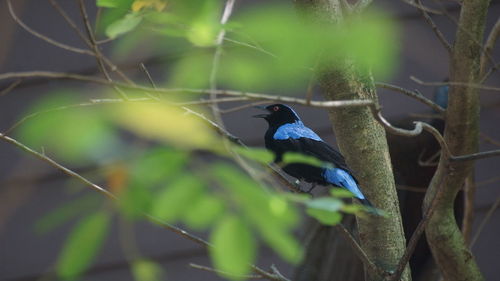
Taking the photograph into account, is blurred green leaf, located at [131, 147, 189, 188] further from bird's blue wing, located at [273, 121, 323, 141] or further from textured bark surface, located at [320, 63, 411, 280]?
bird's blue wing, located at [273, 121, 323, 141]

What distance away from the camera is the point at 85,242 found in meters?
1.25

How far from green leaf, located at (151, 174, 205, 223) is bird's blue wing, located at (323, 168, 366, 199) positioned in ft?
5.27

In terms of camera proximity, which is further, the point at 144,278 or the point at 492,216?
the point at 492,216

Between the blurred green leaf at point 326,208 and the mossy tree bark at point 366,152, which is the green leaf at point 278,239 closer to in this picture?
the blurred green leaf at point 326,208

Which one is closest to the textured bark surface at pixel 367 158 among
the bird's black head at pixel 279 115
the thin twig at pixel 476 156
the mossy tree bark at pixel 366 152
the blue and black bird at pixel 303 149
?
the mossy tree bark at pixel 366 152

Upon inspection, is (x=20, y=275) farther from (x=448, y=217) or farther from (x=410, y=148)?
(x=448, y=217)

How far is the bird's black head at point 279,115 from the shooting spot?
4.22 metres

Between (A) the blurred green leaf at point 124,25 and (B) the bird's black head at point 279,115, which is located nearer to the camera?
(A) the blurred green leaf at point 124,25

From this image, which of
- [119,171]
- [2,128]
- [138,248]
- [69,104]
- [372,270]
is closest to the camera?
[119,171]

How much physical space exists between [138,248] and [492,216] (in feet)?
6.17

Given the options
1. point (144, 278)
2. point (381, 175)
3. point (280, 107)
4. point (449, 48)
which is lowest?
point (280, 107)

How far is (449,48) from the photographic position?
2.54 metres

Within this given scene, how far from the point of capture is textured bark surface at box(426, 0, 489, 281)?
2477mm

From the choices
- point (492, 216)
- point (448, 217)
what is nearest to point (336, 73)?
point (448, 217)
